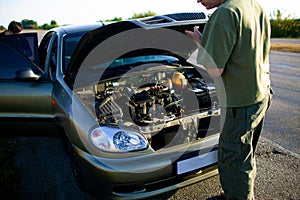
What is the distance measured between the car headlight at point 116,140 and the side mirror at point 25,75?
1252 mm

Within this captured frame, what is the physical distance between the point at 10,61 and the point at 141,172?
2127 millimetres

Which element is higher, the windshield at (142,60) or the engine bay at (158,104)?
the windshield at (142,60)

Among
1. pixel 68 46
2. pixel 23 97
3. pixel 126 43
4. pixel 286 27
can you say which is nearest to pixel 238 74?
pixel 126 43

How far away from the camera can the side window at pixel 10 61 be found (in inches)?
110

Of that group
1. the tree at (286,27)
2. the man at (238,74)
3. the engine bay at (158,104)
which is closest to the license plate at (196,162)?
the man at (238,74)

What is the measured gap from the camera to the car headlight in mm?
1803

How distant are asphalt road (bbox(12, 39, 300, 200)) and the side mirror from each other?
99 cm

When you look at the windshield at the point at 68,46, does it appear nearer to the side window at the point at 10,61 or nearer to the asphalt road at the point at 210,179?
the side window at the point at 10,61

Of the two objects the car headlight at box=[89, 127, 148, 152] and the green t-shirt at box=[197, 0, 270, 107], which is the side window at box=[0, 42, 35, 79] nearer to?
the car headlight at box=[89, 127, 148, 152]

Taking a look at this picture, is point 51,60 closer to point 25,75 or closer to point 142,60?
point 25,75

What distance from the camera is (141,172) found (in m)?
1.74

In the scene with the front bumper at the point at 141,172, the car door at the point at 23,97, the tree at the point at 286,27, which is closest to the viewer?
the front bumper at the point at 141,172

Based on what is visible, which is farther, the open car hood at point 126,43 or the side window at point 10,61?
the side window at point 10,61

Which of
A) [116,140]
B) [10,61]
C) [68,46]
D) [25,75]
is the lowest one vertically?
[116,140]
